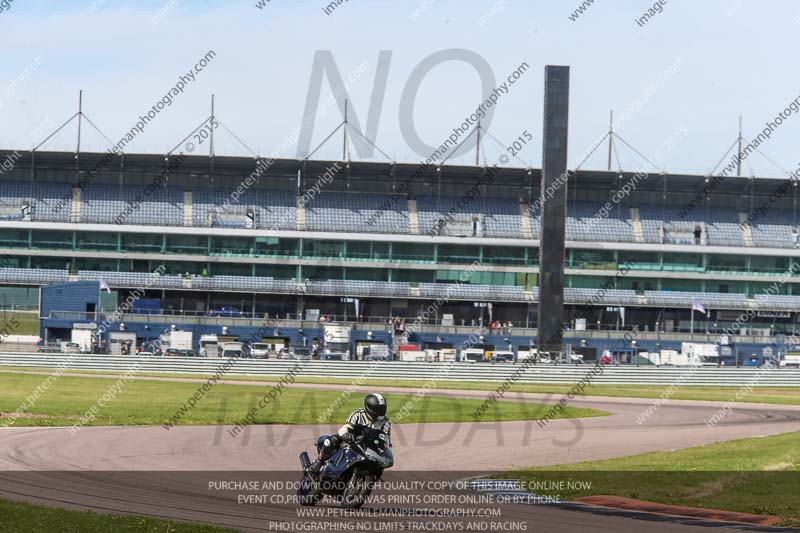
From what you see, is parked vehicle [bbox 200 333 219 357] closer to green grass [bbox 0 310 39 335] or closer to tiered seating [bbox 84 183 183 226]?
green grass [bbox 0 310 39 335]

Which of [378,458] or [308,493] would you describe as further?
[308,493]

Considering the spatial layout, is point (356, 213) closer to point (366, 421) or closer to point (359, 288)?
point (359, 288)

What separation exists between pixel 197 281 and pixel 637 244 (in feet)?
122

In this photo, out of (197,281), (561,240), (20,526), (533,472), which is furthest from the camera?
(197,281)

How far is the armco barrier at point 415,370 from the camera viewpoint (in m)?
64.0

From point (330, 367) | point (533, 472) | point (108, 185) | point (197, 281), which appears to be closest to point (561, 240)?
point (330, 367)

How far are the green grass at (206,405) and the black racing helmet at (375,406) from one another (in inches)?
708

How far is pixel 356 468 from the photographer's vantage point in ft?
53.6

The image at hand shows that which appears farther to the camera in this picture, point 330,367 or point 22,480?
point 330,367

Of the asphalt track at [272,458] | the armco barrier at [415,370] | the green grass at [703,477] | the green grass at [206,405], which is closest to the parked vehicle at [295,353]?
the armco barrier at [415,370]

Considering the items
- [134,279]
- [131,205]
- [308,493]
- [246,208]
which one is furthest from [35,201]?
[308,493]

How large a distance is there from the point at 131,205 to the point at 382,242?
21.5m

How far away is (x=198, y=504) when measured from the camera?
17.6 metres

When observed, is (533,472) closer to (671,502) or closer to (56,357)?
(671,502)
